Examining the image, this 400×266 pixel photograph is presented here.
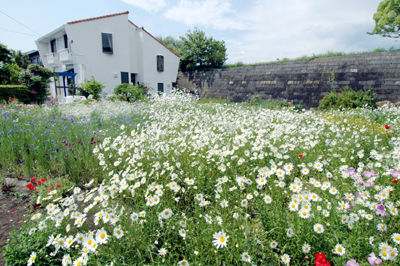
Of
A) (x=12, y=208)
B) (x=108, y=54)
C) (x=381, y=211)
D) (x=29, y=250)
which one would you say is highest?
(x=108, y=54)

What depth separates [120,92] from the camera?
14828 millimetres

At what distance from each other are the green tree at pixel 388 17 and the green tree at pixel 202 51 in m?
15.9

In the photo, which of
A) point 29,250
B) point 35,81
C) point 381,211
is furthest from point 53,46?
point 381,211

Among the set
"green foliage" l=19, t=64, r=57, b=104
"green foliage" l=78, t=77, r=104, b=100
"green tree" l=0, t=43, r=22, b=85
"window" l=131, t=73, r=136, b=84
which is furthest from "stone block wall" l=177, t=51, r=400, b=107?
"green tree" l=0, t=43, r=22, b=85

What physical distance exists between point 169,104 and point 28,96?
10.1 meters

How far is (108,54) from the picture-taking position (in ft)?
63.0

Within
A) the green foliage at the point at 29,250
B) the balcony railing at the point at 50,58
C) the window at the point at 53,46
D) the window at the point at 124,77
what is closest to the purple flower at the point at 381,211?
the green foliage at the point at 29,250

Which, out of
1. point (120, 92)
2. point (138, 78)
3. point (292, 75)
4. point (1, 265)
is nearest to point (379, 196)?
point (1, 265)

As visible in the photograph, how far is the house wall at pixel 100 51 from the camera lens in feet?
57.5

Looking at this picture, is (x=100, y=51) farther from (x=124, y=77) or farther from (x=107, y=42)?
(x=124, y=77)

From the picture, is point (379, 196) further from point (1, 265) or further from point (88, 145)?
point (88, 145)

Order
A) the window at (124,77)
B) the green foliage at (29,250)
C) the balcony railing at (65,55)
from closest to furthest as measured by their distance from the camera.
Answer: the green foliage at (29,250), the balcony railing at (65,55), the window at (124,77)

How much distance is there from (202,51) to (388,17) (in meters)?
18.6

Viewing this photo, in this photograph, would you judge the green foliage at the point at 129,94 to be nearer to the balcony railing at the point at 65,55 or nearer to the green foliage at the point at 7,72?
the balcony railing at the point at 65,55
